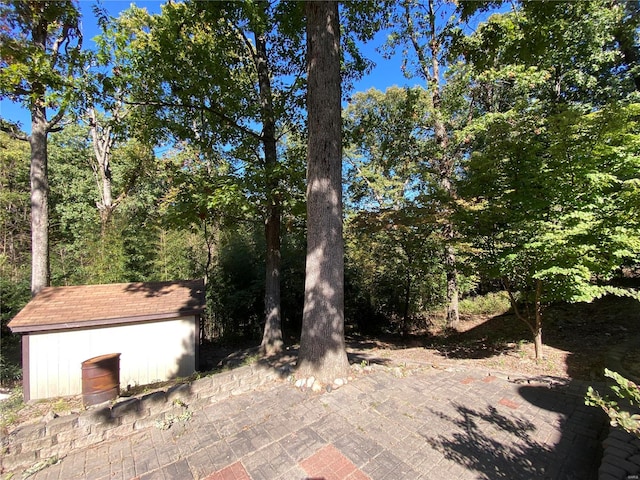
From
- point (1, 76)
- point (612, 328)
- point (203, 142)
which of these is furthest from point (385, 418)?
point (1, 76)

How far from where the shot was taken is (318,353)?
11.7ft

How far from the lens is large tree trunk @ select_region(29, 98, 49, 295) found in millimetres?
6585

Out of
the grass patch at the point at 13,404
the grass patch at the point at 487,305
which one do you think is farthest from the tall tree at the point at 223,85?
the grass patch at the point at 487,305

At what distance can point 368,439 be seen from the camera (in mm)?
2434

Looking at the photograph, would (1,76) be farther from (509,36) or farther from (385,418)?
(509,36)

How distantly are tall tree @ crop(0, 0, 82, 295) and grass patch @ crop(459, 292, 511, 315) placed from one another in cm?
1181

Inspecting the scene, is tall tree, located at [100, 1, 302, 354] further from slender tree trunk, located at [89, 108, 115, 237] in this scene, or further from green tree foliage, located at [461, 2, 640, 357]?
slender tree trunk, located at [89, 108, 115, 237]

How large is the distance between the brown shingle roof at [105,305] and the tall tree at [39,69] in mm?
1120

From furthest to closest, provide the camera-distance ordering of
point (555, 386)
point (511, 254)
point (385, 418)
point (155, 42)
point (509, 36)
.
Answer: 1. point (155, 42)
2. point (509, 36)
3. point (511, 254)
4. point (555, 386)
5. point (385, 418)

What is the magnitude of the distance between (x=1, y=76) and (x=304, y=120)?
5559 millimetres

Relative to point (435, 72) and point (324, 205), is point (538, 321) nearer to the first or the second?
point (324, 205)

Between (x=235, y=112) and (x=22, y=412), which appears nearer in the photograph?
(x=22, y=412)

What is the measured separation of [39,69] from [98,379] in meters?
4.75

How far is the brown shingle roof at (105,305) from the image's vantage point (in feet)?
17.9
